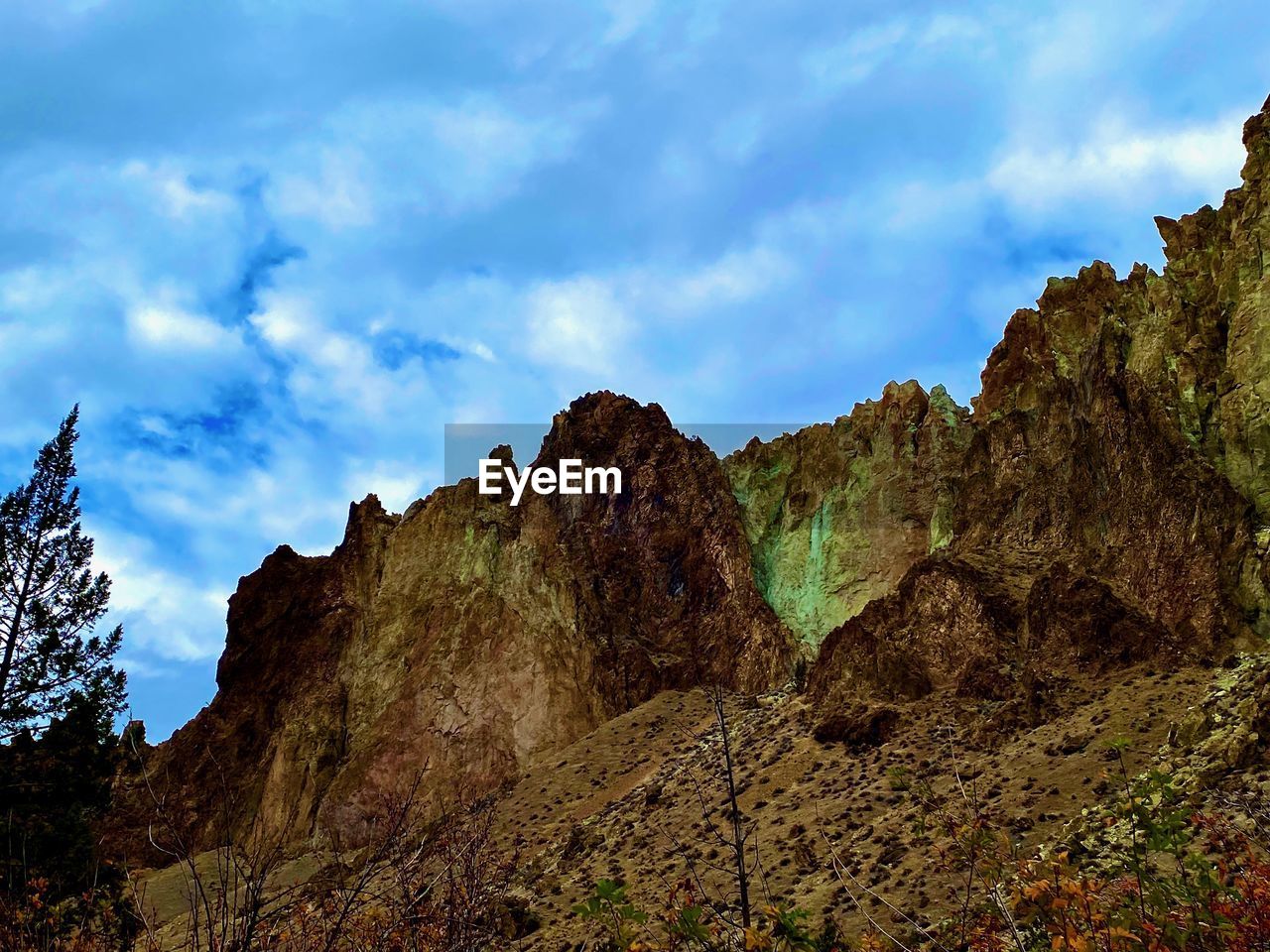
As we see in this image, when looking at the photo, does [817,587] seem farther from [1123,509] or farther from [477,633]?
[477,633]

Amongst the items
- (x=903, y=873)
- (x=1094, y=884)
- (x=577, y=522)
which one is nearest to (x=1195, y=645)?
(x=903, y=873)

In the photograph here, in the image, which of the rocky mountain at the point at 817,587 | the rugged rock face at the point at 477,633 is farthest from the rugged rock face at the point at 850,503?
the rugged rock face at the point at 477,633

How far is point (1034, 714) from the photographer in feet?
114

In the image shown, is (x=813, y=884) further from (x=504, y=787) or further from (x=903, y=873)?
(x=504, y=787)

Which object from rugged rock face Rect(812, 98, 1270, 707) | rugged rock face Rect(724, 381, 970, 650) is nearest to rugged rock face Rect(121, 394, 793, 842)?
rugged rock face Rect(724, 381, 970, 650)

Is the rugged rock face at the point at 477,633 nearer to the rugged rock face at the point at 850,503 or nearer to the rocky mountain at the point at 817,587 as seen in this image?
the rocky mountain at the point at 817,587

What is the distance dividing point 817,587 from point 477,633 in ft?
77.7

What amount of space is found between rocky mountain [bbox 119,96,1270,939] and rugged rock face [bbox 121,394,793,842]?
8.9 inches

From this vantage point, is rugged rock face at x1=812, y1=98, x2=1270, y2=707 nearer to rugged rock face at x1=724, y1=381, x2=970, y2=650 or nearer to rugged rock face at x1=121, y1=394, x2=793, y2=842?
rugged rock face at x1=724, y1=381, x2=970, y2=650

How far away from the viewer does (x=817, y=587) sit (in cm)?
6156

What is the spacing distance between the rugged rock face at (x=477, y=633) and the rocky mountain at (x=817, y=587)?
0.23 meters

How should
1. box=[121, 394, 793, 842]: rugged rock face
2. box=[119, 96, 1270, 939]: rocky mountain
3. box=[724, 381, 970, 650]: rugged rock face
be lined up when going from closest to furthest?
box=[119, 96, 1270, 939]: rocky mountain < box=[121, 394, 793, 842]: rugged rock face < box=[724, 381, 970, 650]: rugged rock face

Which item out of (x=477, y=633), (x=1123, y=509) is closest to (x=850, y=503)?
(x=1123, y=509)

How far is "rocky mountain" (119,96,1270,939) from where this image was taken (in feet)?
124
